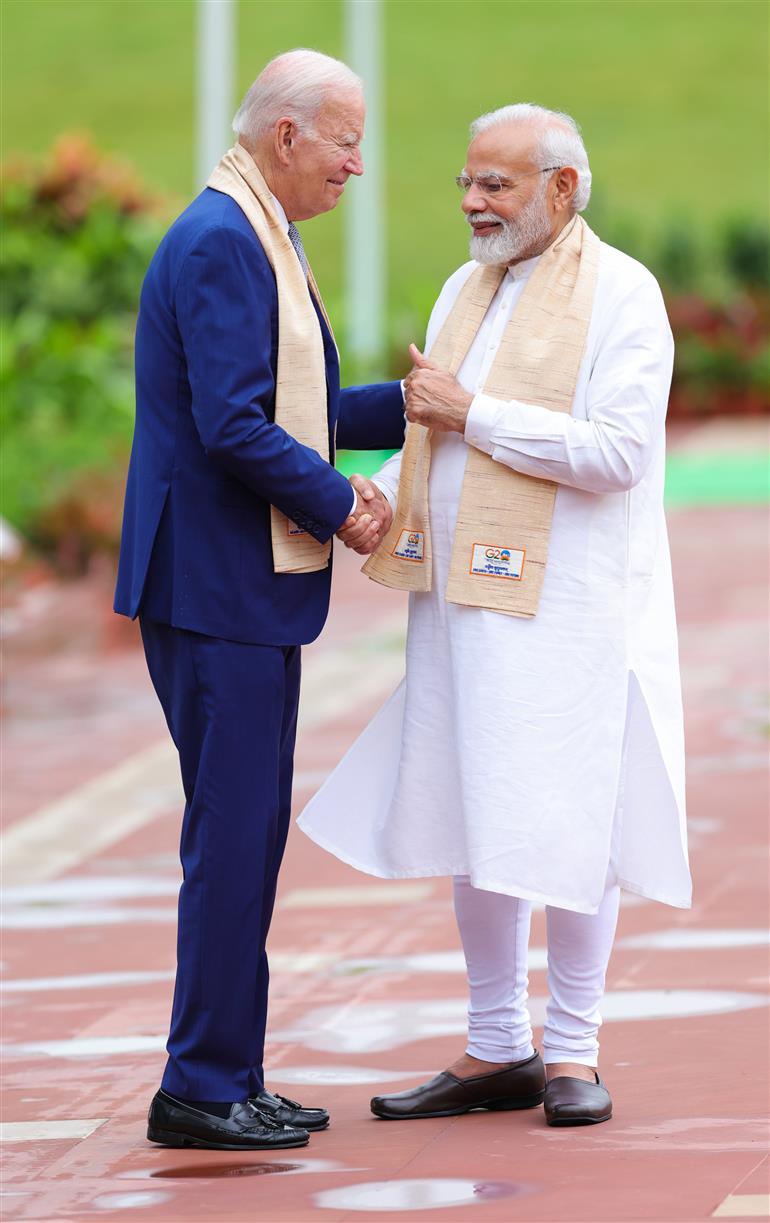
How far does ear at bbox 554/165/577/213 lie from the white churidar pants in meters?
1.35

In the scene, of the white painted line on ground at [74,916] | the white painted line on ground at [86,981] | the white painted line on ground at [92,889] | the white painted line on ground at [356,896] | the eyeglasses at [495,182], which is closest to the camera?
the eyeglasses at [495,182]

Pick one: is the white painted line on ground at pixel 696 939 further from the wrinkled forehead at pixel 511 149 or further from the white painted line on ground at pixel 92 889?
the wrinkled forehead at pixel 511 149

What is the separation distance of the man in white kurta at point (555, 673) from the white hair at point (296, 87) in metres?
0.33

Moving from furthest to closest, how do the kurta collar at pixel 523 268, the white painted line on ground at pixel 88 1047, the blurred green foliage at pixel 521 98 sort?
the blurred green foliage at pixel 521 98 → the white painted line on ground at pixel 88 1047 → the kurta collar at pixel 523 268

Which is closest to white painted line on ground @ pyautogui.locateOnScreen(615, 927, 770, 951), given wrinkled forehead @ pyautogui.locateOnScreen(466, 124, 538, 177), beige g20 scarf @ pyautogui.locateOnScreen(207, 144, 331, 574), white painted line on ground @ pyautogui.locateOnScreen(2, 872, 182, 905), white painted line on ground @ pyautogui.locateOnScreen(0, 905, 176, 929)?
white painted line on ground @ pyautogui.locateOnScreen(0, 905, 176, 929)

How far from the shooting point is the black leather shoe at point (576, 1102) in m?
4.12

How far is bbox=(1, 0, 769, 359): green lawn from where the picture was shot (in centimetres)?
4881

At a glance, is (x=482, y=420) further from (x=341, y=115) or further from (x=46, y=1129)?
(x=46, y=1129)

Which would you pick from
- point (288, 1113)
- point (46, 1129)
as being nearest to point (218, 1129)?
point (288, 1113)

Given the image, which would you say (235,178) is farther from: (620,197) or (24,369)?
(620,197)

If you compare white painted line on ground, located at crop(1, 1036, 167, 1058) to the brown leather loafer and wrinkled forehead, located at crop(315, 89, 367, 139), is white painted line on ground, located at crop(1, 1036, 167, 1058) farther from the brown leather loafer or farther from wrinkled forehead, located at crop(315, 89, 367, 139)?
wrinkled forehead, located at crop(315, 89, 367, 139)

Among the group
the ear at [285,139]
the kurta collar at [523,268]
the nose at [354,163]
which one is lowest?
the kurta collar at [523,268]

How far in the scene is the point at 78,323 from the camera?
16.6m

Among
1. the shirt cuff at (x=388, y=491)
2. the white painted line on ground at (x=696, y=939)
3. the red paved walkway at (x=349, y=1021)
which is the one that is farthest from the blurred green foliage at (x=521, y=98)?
the shirt cuff at (x=388, y=491)
